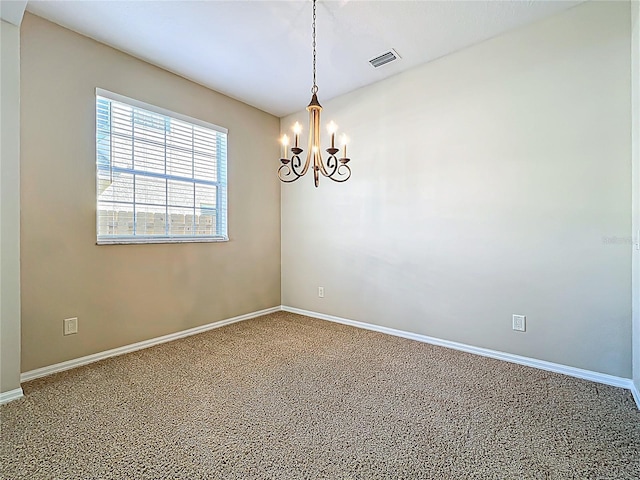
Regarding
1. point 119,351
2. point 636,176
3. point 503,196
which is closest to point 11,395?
point 119,351

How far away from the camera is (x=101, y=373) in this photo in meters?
2.39

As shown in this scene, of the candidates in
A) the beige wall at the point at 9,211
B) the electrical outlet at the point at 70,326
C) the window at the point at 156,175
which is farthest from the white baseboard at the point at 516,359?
the beige wall at the point at 9,211

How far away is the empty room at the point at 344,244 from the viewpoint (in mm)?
1660

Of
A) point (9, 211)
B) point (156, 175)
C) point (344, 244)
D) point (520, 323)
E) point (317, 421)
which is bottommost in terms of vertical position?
point (317, 421)

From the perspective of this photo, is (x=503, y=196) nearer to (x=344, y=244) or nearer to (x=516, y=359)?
(x=516, y=359)

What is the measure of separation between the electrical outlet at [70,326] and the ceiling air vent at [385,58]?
11.3 feet

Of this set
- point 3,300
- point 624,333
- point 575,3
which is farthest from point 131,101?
point 624,333

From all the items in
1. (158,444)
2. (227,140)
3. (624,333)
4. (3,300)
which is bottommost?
(158,444)

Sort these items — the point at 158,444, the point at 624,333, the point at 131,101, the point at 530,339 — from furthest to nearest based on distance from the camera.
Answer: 1. the point at 131,101
2. the point at 530,339
3. the point at 624,333
4. the point at 158,444

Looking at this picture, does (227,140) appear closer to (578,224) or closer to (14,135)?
(14,135)

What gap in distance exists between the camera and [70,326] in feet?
8.18

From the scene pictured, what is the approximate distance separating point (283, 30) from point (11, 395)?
3.18 metres

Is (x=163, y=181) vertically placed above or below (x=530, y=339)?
above

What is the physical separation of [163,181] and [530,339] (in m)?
3.60
